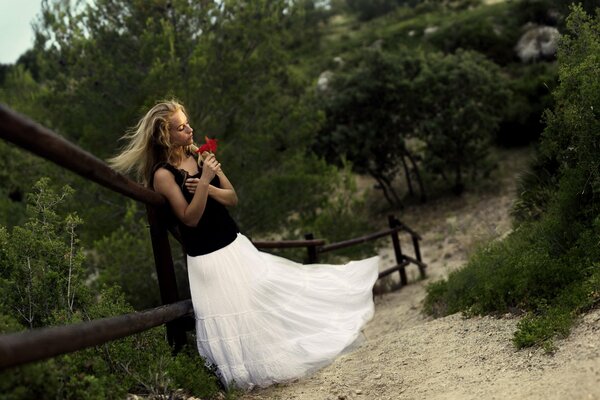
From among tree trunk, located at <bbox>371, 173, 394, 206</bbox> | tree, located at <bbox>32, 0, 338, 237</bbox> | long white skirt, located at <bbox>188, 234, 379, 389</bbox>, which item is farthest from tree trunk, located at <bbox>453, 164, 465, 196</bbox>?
long white skirt, located at <bbox>188, 234, 379, 389</bbox>

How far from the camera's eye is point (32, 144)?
228cm

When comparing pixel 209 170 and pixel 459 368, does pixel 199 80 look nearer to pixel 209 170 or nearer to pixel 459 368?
pixel 209 170

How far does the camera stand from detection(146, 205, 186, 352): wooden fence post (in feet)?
11.7

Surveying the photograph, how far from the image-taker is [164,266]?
3.62 metres

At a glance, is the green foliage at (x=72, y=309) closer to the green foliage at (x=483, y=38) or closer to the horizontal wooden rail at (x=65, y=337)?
the horizontal wooden rail at (x=65, y=337)

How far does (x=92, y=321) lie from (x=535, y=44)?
24808 millimetres

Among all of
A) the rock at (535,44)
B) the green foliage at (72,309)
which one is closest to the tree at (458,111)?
the rock at (535,44)

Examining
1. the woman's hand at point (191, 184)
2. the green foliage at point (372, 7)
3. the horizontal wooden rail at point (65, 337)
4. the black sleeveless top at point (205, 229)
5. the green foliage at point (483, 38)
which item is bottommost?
the horizontal wooden rail at point (65, 337)

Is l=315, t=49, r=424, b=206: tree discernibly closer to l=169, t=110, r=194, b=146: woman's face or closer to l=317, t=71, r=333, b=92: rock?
l=317, t=71, r=333, b=92: rock

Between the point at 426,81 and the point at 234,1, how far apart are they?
8.57 meters

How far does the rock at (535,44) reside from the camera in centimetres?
2417

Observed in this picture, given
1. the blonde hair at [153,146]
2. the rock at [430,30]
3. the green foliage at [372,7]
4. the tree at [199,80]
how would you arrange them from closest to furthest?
the blonde hair at [153,146]
the tree at [199,80]
the rock at [430,30]
the green foliage at [372,7]

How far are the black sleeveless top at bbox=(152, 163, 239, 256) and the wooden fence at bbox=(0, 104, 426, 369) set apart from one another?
0.13m

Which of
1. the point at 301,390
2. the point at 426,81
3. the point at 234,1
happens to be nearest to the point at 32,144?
the point at 301,390
